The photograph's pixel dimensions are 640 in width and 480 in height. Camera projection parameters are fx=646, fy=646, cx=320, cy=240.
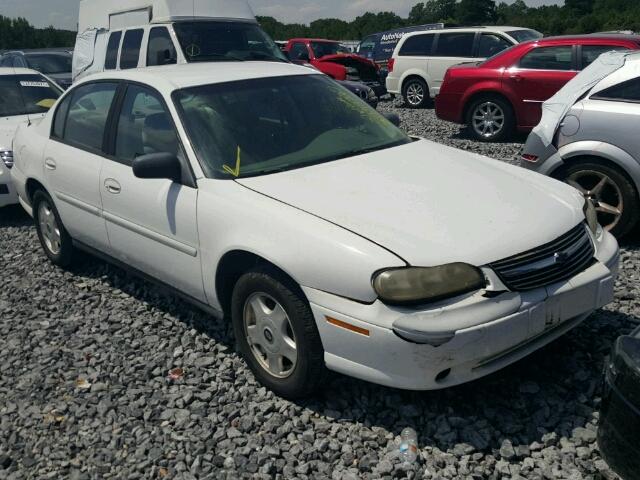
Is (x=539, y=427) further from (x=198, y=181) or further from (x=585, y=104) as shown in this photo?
(x=585, y=104)

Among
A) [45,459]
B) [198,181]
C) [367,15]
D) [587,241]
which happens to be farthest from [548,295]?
[367,15]

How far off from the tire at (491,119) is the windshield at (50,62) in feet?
31.8

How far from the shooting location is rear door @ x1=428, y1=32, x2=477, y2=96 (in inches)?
515

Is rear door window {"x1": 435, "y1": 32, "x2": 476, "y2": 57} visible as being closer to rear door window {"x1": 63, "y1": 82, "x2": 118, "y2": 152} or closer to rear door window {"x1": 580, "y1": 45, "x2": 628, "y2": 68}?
rear door window {"x1": 580, "y1": 45, "x2": 628, "y2": 68}

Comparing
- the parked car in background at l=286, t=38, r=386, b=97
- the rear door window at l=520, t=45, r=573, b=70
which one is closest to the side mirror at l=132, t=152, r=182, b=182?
the rear door window at l=520, t=45, r=573, b=70

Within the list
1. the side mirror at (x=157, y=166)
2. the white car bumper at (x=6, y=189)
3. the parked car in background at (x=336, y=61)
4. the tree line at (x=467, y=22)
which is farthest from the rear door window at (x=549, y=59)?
the tree line at (x=467, y=22)

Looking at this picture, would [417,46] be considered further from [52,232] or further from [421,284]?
[421,284]

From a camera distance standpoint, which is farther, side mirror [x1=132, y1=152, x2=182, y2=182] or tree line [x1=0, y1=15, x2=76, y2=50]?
tree line [x1=0, y1=15, x2=76, y2=50]

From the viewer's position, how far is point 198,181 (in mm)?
3594

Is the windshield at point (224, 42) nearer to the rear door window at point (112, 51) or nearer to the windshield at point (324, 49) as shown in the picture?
the rear door window at point (112, 51)

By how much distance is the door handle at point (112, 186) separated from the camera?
415 cm

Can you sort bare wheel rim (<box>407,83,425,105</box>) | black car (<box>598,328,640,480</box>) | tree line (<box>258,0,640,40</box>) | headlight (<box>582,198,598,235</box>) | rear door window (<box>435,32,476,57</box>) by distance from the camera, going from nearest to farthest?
black car (<box>598,328,640,480</box>) → headlight (<box>582,198,598,235</box>) → rear door window (<box>435,32,476,57</box>) → bare wheel rim (<box>407,83,425,105</box>) → tree line (<box>258,0,640,40</box>)

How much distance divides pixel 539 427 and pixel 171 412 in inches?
72.4

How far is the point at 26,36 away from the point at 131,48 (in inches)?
1711
